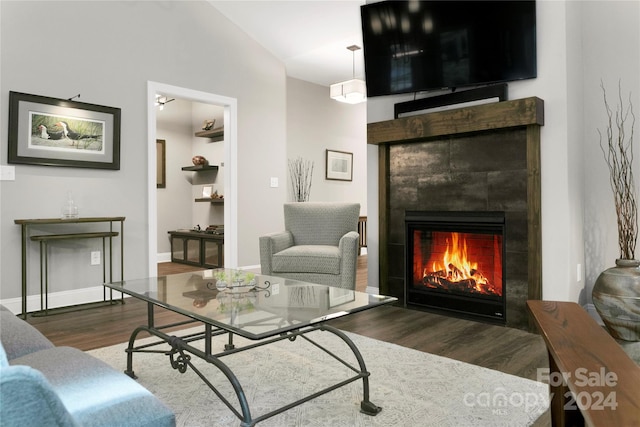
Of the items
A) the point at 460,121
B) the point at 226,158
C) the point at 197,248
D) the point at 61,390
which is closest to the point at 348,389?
the point at 61,390

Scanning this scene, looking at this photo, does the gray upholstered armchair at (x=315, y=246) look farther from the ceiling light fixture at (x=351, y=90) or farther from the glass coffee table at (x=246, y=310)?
the ceiling light fixture at (x=351, y=90)

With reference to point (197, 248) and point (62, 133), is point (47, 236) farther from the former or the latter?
point (197, 248)

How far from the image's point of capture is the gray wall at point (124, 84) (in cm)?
349

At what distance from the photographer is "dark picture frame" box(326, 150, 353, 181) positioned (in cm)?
697

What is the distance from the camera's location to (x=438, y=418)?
5.62 feet

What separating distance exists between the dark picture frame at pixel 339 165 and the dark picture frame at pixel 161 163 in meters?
2.52

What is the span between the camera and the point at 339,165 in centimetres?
715

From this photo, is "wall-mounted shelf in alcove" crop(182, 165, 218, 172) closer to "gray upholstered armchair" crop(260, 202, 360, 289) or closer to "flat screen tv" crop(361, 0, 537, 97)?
"gray upholstered armchair" crop(260, 202, 360, 289)

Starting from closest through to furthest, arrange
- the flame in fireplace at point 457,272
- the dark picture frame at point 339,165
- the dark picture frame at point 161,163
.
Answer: the flame in fireplace at point 457,272
the dark picture frame at point 161,163
the dark picture frame at point 339,165

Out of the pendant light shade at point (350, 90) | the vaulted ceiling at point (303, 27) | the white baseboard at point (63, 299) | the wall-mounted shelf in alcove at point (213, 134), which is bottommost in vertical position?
the white baseboard at point (63, 299)

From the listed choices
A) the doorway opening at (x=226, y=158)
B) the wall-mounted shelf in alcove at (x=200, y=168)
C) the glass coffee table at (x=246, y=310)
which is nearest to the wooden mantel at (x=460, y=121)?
the glass coffee table at (x=246, y=310)

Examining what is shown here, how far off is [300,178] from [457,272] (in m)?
3.57

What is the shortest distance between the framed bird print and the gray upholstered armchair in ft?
5.47

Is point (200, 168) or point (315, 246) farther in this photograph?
point (200, 168)
